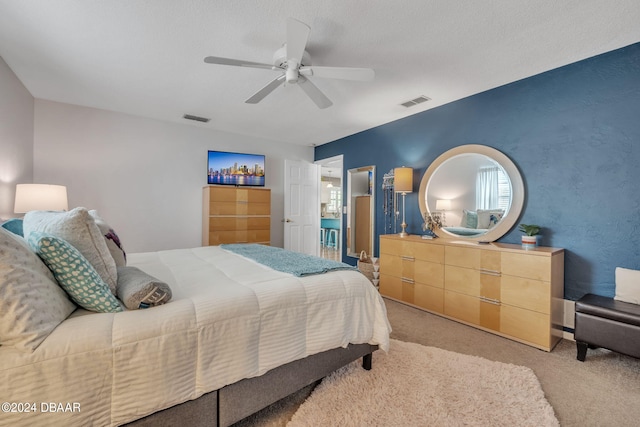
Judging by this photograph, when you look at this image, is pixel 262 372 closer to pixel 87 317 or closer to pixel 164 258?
pixel 87 317

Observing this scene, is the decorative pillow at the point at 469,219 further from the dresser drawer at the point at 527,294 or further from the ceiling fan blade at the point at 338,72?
the ceiling fan blade at the point at 338,72

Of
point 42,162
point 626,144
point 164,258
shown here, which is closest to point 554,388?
point 626,144

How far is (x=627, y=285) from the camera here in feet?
6.97

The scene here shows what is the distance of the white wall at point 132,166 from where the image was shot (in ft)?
11.6

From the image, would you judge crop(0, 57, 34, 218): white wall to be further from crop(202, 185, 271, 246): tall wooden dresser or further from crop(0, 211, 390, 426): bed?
crop(0, 211, 390, 426): bed

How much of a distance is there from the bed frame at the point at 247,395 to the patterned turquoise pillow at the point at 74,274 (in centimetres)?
50

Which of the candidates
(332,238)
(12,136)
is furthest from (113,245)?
(332,238)

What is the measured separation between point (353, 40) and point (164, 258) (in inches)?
95.4

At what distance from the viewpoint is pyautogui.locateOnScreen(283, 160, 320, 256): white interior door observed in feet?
17.3

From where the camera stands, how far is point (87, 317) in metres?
1.07

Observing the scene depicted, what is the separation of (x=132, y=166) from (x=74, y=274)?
11.6 ft

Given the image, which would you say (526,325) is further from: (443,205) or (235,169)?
(235,169)

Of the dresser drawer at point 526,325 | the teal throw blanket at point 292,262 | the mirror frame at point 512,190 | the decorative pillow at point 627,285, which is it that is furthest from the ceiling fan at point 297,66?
the decorative pillow at point 627,285

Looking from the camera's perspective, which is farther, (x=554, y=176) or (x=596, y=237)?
(x=554, y=176)
